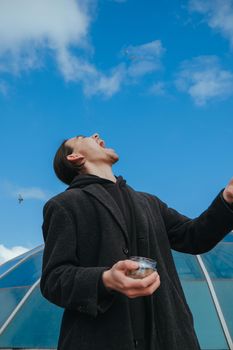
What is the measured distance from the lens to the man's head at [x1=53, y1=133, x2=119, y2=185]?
10.2ft

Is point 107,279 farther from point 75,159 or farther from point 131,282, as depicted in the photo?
point 75,159

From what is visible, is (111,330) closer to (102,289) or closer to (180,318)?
(102,289)

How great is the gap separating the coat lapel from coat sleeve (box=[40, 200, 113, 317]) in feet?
0.74

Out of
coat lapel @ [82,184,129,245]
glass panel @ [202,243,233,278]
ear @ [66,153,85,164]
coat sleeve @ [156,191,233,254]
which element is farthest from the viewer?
glass panel @ [202,243,233,278]

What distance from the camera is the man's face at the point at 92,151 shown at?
3.11m

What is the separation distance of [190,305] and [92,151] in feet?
18.4

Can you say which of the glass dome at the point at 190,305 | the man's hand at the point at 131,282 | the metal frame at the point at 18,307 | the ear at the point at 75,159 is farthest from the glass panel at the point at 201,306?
the man's hand at the point at 131,282

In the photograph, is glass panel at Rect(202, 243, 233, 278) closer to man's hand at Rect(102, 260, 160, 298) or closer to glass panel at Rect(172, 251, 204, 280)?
glass panel at Rect(172, 251, 204, 280)

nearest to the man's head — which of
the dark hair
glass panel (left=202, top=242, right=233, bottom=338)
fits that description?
the dark hair

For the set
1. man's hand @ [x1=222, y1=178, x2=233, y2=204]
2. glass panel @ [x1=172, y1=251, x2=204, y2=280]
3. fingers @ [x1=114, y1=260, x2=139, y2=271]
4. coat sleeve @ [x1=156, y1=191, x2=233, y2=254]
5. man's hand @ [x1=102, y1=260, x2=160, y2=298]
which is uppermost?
glass panel @ [x1=172, y1=251, x2=204, y2=280]

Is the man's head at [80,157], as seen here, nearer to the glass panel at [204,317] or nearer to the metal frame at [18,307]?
the glass panel at [204,317]

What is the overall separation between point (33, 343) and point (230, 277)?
435 cm

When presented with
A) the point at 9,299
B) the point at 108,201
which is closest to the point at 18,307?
the point at 9,299

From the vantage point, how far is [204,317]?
744cm
